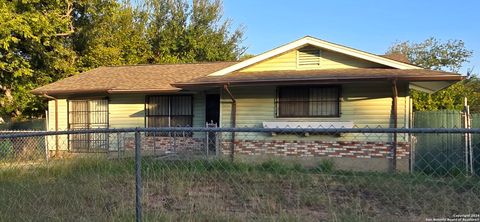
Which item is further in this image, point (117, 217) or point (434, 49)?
point (434, 49)

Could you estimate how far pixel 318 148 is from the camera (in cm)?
1253

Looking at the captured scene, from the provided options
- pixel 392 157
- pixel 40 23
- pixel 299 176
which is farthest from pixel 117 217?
pixel 40 23

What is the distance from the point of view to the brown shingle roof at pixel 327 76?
36.6 ft

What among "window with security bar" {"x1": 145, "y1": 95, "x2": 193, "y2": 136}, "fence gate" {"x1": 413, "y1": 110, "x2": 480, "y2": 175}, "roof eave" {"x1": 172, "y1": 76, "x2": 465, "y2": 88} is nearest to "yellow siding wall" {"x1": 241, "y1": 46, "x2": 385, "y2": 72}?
"roof eave" {"x1": 172, "y1": 76, "x2": 465, "y2": 88}

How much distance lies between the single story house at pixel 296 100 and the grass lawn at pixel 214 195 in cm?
365

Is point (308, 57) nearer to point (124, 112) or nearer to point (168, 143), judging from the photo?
point (168, 143)

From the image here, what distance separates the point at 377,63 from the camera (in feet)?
41.3

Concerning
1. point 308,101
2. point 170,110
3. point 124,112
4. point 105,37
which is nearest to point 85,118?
point 124,112

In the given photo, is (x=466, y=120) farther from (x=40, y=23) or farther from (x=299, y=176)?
(x=40, y=23)

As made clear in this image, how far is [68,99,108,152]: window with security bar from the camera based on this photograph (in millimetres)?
16656

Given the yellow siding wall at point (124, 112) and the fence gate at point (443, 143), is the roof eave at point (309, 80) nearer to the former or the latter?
the fence gate at point (443, 143)

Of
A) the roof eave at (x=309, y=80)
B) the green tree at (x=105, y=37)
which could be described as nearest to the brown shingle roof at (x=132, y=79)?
the roof eave at (x=309, y=80)

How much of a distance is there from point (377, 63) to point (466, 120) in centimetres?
277

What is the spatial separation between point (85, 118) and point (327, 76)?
32.0 ft
